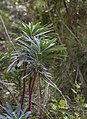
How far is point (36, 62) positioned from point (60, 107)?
1.06 ft

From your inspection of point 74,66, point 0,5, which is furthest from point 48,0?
point 0,5

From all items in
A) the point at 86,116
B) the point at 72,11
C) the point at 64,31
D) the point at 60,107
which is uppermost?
the point at 72,11

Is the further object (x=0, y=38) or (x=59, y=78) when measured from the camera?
(x=0, y=38)

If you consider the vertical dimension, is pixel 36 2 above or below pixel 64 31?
above

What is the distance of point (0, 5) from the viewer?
11.3ft

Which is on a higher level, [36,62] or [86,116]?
[36,62]

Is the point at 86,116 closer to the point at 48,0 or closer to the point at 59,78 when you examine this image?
the point at 59,78

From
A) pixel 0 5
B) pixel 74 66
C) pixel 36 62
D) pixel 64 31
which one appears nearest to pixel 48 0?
pixel 64 31

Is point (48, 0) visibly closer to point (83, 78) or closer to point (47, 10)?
point (47, 10)

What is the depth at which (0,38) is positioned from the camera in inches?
114

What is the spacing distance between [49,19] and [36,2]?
18cm

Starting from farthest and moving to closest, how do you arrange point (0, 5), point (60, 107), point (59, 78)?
point (0, 5) → point (59, 78) → point (60, 107)

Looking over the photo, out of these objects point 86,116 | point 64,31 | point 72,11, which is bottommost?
point 86,116

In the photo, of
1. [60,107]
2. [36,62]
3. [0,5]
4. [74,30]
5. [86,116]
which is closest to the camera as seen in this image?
[36,62]
